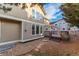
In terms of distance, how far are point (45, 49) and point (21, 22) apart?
643 millimetres

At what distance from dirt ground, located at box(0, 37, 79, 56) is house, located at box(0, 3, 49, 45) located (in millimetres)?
129

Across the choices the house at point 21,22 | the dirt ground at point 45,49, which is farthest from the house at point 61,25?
the dirt ground at point 45,49

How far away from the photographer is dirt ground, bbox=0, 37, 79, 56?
3.14 m

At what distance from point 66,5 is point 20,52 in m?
1.16

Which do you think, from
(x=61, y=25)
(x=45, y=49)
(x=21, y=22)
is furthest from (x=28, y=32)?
(x=61, y=25)

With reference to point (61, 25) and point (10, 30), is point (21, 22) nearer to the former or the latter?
point (10, 30)

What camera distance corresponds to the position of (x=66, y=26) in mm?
3195

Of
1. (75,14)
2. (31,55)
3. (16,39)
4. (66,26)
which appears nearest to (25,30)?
(16,39)

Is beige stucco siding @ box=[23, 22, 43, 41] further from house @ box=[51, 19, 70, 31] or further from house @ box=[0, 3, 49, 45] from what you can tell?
house @ box=[51, 19, 70, 31]

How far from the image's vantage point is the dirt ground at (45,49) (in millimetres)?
3143

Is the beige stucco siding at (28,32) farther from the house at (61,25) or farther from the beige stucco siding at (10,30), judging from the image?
the house at (61,25)

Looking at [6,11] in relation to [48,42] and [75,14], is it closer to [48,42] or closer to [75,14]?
[48,42]

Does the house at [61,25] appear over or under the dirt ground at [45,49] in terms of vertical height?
over

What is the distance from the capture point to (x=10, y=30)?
314cm
